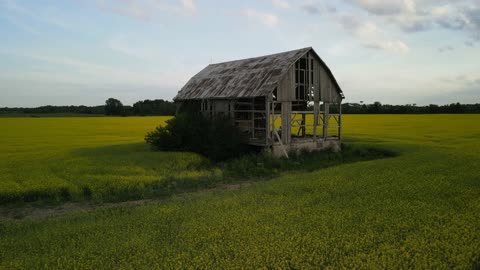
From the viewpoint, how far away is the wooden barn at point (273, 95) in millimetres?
22844

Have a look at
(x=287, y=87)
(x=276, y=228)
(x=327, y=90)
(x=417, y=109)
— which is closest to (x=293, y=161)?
(x=287, y=87)

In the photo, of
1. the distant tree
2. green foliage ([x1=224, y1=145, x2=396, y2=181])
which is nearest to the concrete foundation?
green foliage ([x1=224, y1=145, x2=396, y2=181])

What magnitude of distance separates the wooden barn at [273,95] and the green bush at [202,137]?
1625 mm

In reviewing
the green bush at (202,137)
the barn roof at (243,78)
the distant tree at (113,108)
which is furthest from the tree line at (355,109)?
the green bush at (202,137)

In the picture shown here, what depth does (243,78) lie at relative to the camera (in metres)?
25.2

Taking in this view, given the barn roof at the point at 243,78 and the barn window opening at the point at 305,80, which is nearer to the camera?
the barn roof at the point at 243,78

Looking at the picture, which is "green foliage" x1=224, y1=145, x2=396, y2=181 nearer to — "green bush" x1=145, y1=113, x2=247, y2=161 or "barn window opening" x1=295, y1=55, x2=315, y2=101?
"green bush" x1=145, y1=113, x2=247, y2=161

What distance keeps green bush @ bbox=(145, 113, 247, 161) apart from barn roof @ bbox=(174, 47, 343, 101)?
236cm

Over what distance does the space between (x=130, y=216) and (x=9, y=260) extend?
3.34 metres

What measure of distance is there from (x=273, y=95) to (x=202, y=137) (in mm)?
5567

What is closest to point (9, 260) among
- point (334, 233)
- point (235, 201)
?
point (235, 201)

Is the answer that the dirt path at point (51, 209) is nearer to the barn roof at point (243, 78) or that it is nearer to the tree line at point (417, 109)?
the barn roof at point (243, 78)

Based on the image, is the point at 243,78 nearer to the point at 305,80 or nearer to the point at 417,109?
the point at 305,80

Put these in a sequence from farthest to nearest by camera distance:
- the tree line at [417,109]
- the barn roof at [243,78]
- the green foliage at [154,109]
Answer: the green foliage at [154,109], the tree line at [417,109], the barn roof at [243,78]
